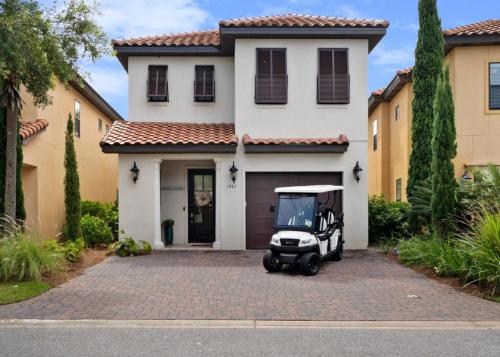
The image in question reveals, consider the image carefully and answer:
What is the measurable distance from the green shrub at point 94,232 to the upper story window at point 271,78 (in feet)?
22.0

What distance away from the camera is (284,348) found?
20.8ft

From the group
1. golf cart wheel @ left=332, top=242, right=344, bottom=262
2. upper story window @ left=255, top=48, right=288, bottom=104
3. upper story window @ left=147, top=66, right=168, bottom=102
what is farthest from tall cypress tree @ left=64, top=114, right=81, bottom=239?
golf cart wheel @ left=332, top=242, right=344, bottom=262

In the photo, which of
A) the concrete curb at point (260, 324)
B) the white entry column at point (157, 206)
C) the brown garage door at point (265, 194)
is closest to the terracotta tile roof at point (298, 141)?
the brown garage door at point (265, 194)

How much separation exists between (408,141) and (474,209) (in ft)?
25.1

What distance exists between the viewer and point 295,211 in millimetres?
12195

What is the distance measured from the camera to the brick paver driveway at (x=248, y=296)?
814cm

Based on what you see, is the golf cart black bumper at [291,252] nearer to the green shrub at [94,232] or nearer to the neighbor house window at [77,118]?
the green shrub at [94,232]

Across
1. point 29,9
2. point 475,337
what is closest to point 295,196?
point 475,337

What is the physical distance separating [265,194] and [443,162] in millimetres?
5650

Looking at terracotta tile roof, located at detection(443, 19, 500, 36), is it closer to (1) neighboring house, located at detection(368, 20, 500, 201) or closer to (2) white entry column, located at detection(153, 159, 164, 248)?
(1) neighboring house, located at detection(368, 20, 500, 201)

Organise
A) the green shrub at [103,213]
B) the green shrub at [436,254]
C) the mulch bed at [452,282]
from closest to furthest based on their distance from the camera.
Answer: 1. the mulch bed at [452,282]
2. the green shrub at [436,254]
3. the green shrub at [103,213]

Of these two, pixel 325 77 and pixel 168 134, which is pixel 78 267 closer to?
pixel 168 134

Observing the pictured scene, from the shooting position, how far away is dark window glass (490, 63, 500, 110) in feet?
55.9

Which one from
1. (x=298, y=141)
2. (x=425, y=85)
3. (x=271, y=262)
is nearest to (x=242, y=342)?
(x=271, y=262)
